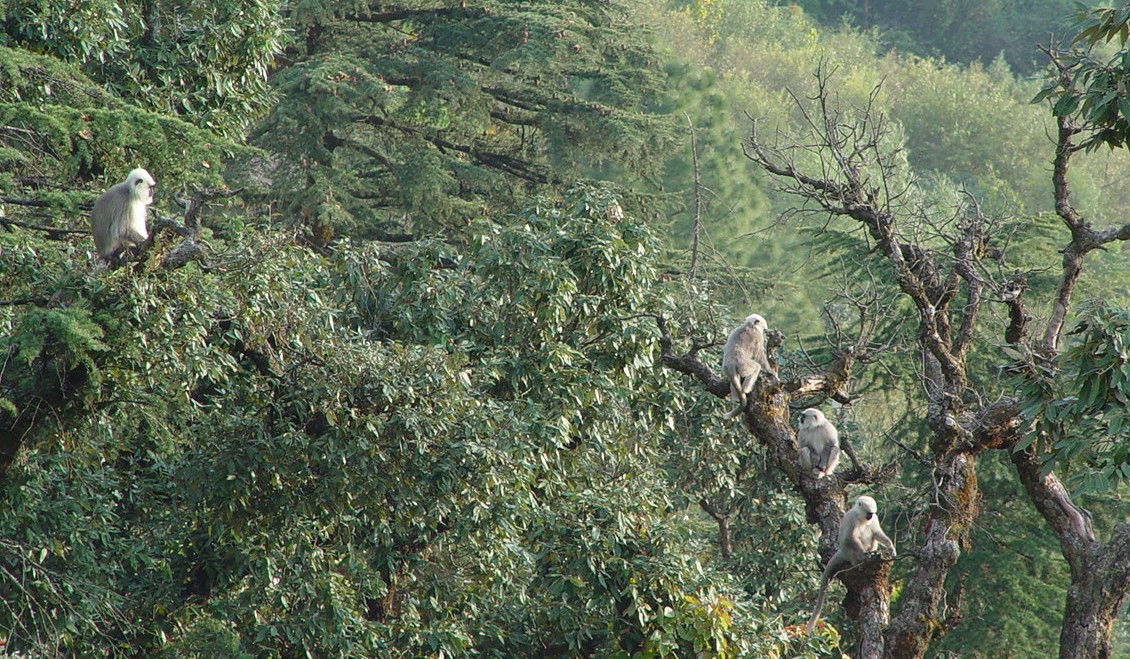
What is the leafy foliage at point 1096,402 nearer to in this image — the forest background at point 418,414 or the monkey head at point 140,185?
the forest background at point 418,414

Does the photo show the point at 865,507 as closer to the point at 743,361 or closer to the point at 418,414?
the point at 743,361

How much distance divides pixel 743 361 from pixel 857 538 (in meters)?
1.45

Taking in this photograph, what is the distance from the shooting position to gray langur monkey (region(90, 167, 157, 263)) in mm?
8531

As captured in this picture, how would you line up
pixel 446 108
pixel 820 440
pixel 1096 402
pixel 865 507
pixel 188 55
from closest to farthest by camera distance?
1. pixel 1096 402
2. pixel 865 507
3. pixel 820 440
4. pixel 188 55
5. pixel 446 108

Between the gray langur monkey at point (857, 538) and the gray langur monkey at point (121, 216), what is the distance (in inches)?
191

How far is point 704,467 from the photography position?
11.4m

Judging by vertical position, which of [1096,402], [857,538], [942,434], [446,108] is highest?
[1096,402]

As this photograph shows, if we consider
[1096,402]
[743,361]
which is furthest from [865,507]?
[1096,402]

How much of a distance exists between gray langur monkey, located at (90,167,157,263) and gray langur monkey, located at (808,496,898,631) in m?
4.86

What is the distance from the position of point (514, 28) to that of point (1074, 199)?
26706mm

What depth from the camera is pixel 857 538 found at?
26.6 feet

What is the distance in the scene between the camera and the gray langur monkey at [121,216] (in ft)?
28.0

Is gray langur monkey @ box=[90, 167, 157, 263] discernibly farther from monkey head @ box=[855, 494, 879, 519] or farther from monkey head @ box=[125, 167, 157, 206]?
monkey head @ box=[855, 494, 879, 519]

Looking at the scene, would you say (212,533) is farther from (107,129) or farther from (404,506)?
(107,129)
